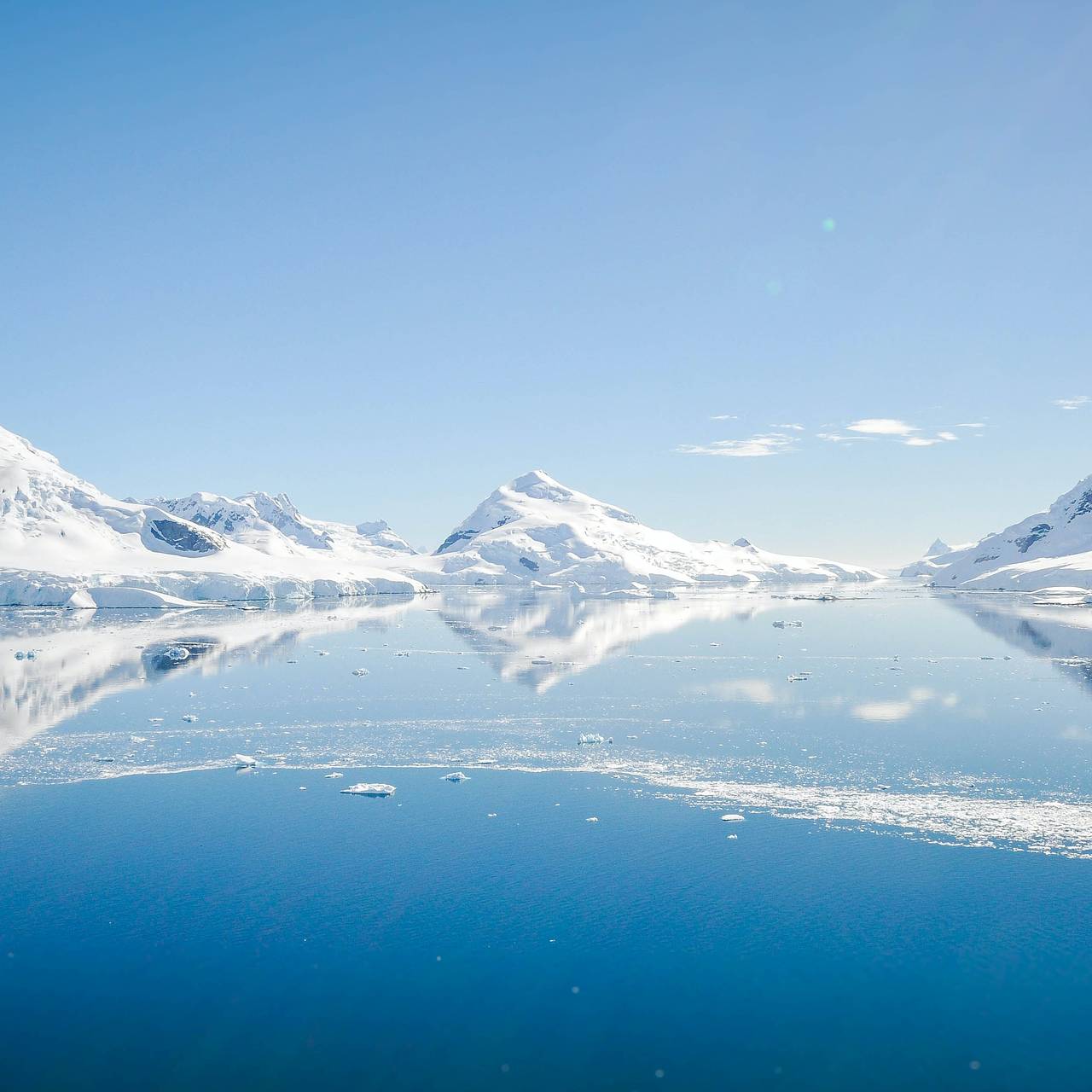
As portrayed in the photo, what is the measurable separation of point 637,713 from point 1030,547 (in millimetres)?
166849

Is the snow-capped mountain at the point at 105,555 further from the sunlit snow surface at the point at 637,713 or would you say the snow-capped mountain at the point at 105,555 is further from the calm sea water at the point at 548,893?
the calm sea water at the point at 548,893

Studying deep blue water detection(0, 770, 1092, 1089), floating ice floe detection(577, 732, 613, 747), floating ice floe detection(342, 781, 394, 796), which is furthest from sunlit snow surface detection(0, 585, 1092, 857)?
deep blue water detection(0, 770, 1092, 1089)

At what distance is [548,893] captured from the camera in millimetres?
14781

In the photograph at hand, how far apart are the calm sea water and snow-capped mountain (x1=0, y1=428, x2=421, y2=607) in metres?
59.7

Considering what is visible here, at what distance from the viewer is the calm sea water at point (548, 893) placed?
10453 mm

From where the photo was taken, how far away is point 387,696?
3425 centimetres

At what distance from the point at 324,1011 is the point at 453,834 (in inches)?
253

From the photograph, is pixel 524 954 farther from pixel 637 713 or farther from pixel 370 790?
pixel 637 713

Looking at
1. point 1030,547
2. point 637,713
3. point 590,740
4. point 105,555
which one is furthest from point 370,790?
point 1030,547

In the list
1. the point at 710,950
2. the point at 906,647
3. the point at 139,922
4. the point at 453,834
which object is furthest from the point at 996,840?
the point at 906,647

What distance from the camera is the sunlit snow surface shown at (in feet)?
67.7

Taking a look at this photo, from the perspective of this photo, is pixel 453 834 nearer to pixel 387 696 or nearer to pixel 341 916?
pixel 341 916

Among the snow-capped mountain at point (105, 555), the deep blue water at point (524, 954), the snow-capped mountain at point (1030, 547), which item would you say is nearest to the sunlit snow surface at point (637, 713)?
the deep blue water at point (524, 954)

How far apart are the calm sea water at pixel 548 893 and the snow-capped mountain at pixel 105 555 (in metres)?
59.7
